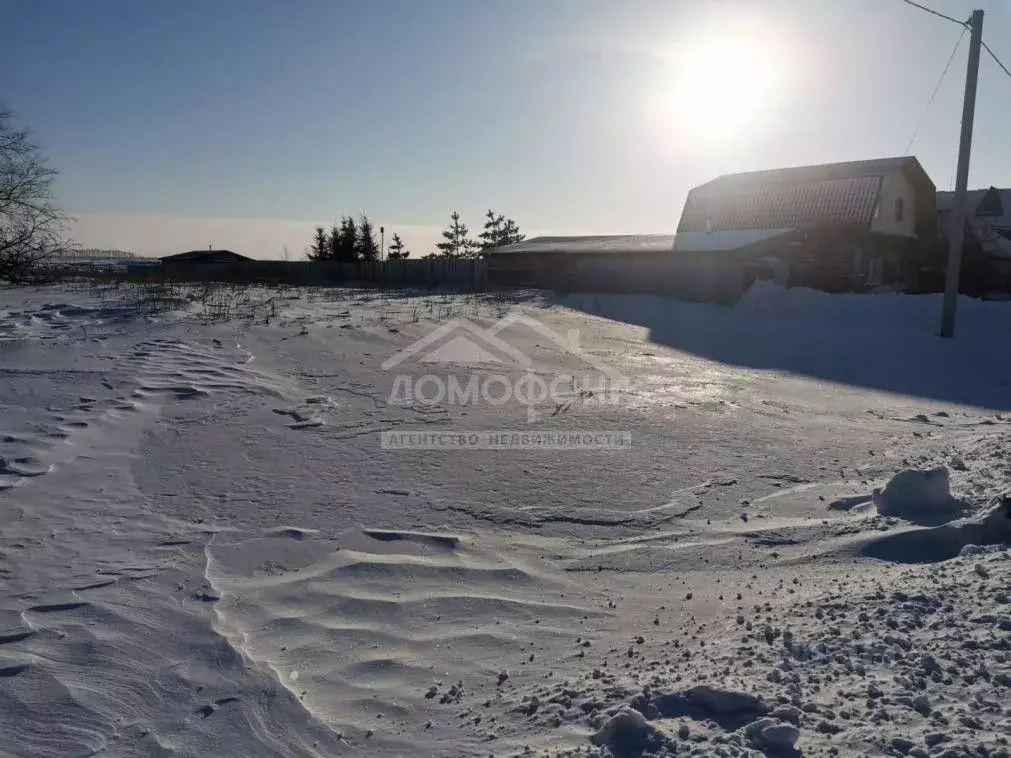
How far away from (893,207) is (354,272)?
81.1 ft

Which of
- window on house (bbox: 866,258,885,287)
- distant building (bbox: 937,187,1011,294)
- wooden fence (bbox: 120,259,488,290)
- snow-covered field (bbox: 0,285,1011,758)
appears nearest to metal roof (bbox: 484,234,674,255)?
wooden fence (bbox: 120,259,488,290)

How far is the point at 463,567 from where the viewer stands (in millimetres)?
3740

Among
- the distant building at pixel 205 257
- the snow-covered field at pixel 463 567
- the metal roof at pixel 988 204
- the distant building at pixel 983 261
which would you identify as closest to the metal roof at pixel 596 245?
the distant building at pixel 983 261

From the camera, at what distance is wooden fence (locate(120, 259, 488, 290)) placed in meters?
29.9

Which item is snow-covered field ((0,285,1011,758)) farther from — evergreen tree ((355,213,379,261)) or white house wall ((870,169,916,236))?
evergreen tree ((355,213,379,261))

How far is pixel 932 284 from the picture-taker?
2262 centimetres

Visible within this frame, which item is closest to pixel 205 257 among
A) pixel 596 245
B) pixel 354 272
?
pixel 354 272

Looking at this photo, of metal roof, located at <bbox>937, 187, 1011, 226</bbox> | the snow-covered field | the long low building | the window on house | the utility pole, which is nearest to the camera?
the snow-covered field

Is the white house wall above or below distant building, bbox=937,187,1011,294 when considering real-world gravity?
above

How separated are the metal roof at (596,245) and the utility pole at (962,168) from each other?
27.2 feet

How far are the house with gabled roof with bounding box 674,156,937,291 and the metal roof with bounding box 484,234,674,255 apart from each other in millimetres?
835

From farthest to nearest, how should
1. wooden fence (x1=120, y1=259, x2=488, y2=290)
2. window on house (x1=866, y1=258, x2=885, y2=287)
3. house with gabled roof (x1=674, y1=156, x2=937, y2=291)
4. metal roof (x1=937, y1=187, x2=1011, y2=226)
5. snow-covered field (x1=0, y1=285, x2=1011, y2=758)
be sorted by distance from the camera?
1. wooden fence (x1=120, y1=259, x2=488, y2=290)
2. metal roof (x1=937, y1=187, x2=1011, y2=226)
3. window on house (x1=866, y1=258, x2=885, y2=287)
4. house with gabled roof (x1=674, y1=156, x2=937, y2=291)
5. snow-covered field (x1=0, y1=285, x2=1011, y2=758)

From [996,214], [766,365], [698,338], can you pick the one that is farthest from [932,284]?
[766,365]

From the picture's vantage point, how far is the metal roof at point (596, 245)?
21.6m
